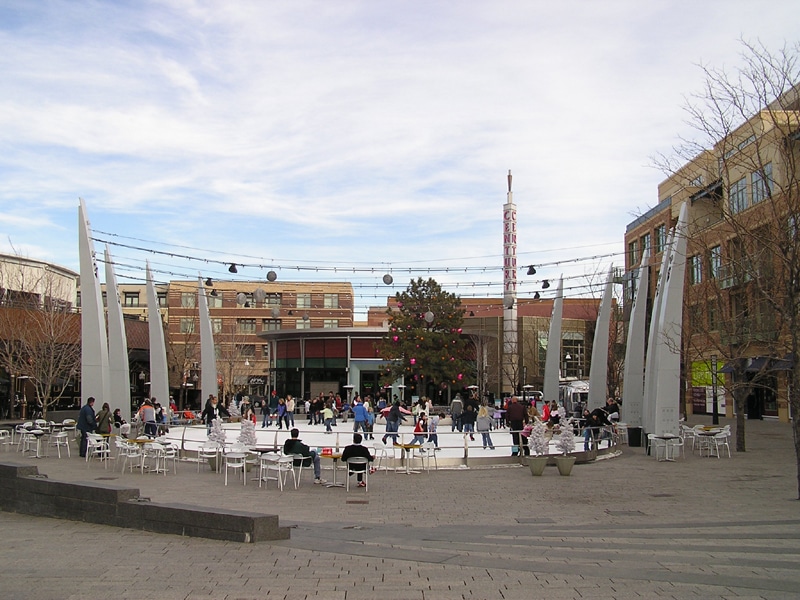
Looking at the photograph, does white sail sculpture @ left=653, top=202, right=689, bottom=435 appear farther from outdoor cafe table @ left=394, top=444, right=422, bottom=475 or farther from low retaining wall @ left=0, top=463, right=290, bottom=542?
low retaining wall @ left=0, top=463, right=290, bottom=542

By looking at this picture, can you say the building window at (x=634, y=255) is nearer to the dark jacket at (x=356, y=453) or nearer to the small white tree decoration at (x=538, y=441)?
the small white tree decoration at (x=538, y=441)

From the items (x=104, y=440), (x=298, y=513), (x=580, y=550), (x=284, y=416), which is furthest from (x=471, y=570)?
(x=284, y=416)

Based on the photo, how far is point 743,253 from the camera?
17969mm

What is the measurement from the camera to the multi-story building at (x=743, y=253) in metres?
15.6

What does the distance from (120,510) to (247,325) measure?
251 ft

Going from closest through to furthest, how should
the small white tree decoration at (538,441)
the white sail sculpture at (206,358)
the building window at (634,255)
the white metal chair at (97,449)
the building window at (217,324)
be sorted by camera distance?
the small white tree decoration at (538,441), the white metal chair at (97,449), the white sail sculpture at (206,358), the building window at (634,255), the building window at (217,324)

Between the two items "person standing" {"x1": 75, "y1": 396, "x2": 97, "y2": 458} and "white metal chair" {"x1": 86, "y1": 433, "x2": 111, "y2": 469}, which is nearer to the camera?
"white metal chair" {"x1": 86, "y1": 433, "x2": 111, "y2": 469}

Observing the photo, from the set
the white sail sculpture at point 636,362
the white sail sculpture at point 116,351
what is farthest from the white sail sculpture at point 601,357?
the white sail sculpture at point 116,351

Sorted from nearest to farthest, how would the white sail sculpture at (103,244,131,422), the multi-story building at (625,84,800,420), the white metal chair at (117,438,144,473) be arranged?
the multi-story building at (625,84,800,420) → the white metal chair at (117,438,144,473) → the white sail sculpture at (103,244,131,422)

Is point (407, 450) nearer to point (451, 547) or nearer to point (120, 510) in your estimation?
point (120, 510)

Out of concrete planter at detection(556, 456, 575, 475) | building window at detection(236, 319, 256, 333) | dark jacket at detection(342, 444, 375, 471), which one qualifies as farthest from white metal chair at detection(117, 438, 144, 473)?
building window at detection(236, 319, 256, 333)

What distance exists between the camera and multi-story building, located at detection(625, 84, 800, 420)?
51.3ft

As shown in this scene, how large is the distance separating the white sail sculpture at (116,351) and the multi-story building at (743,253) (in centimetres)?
1920

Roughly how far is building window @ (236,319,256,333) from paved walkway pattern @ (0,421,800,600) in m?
68.7
